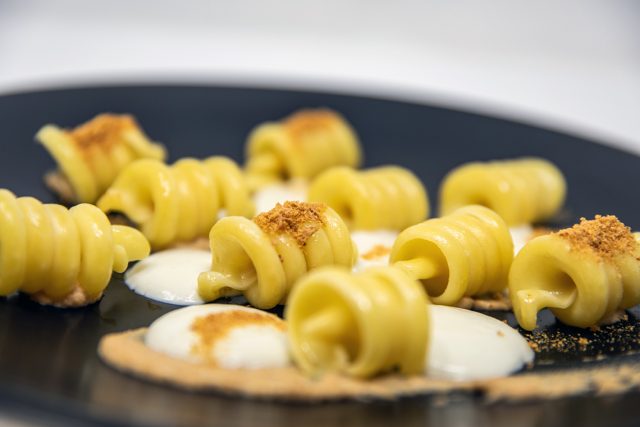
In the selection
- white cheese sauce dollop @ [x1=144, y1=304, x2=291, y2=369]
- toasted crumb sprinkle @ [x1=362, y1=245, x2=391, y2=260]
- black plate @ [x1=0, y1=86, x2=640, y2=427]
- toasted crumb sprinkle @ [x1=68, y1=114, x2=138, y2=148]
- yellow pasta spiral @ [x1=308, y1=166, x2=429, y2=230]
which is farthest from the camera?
toasted crumb sprinkle @ [x1=68, y1=114, x2=138, y2=148]

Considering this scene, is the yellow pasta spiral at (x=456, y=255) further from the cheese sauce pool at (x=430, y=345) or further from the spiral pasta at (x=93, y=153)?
the spiral pasta at (x=93, y=153)

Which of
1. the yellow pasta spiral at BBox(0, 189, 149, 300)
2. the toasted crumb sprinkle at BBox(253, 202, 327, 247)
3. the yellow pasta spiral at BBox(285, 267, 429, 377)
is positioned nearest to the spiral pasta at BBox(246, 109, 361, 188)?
the toasted crumb sprinkle at BBox(253, 202, 327, 247)

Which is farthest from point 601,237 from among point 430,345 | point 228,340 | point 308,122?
point 308,122

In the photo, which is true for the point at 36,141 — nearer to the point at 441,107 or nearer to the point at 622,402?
the point at 441,107

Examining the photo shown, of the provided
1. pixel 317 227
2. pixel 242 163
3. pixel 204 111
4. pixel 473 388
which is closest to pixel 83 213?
pixel 317 227

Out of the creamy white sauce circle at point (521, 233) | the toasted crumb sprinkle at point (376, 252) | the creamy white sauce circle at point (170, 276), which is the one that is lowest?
the creamy white sauce circle at point (170, 276)

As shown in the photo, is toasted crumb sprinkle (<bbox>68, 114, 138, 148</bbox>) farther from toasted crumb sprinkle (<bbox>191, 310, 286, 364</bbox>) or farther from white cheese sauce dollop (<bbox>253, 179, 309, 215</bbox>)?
toasted crumb sprinkle (<bbox>191, 310, 286, 364</bbox>)

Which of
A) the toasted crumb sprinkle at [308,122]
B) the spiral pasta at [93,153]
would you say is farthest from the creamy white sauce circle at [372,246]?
the spiral pasta at [93,153]
